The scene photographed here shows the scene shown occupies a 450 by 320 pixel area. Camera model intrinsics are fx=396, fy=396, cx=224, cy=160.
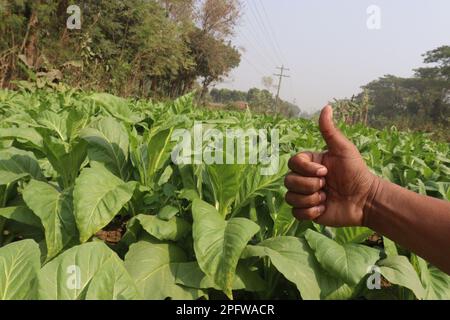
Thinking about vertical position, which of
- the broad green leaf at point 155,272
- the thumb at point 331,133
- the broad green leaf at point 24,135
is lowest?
the broad green leaf at point 155,272

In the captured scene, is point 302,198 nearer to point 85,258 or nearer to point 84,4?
point 85,258

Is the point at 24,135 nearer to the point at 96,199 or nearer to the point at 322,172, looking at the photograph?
the point at 96,199

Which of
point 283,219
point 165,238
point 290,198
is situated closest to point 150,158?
point 165,238

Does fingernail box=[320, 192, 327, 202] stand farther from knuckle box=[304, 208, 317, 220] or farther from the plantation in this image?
the plantation

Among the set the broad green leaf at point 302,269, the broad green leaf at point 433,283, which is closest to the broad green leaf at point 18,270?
the broad green leaf at point 302,269

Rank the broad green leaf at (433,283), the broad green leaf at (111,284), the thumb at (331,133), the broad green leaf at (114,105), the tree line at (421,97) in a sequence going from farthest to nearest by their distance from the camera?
the tree line at (421,97) < the broad green leaf at (114,105) < the broad green leaf at (433,283) < the thumb at (331,133) < the broad green leaf at (111,284)

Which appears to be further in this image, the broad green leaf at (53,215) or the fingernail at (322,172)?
the broad green leaf at (53,215)

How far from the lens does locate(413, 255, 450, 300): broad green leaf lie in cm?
164

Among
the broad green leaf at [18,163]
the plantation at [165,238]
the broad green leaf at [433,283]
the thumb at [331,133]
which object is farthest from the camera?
the broad green leaf at [18,163]

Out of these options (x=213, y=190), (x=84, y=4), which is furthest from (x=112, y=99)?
(x=84, y=4)

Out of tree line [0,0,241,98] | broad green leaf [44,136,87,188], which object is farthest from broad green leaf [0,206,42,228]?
tree line [0,0,241,98]

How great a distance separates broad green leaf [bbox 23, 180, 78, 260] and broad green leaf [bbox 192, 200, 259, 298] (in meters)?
0.50

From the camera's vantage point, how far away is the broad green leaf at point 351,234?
5.94 feet

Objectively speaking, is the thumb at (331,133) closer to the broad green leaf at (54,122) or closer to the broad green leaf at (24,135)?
the broad green leaf at (24,135)
